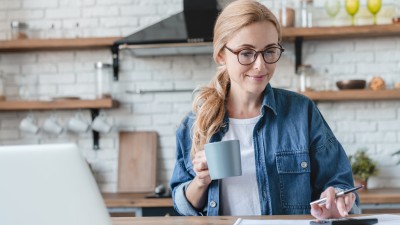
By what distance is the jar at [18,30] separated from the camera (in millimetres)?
3924

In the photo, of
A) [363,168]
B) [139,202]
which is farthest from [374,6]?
[139,202]

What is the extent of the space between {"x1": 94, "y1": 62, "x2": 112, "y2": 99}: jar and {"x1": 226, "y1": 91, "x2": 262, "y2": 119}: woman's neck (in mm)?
2068

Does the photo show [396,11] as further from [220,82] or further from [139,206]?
[220,82]

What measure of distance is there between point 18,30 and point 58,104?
0.59 m

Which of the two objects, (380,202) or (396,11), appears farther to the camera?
(396,11)

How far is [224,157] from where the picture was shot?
4.76ft

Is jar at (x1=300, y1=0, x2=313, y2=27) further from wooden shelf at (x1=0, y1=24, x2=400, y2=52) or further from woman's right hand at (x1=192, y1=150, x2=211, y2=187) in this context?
woman's right hand at (x1=192, y1=150, x2=211, y2=187)

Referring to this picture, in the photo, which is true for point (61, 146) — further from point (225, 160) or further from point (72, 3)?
point (72, 3)

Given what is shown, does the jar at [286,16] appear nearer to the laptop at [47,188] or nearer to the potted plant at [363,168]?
the potted plant at [363,168]

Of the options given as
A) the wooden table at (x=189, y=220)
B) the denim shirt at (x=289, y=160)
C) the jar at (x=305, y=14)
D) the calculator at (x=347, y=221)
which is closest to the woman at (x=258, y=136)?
the denim shirt at (x=289, y=160)

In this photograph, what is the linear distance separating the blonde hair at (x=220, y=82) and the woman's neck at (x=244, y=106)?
0.04m

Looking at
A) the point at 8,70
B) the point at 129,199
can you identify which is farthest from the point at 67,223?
the point at 8,70

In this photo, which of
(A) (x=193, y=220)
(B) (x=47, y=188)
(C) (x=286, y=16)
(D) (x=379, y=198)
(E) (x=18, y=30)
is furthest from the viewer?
(E) (x=18, y=30)

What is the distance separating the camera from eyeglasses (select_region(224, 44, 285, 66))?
170 cm
